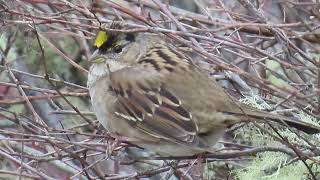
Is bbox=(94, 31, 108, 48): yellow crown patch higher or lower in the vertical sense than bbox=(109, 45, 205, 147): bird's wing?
higher

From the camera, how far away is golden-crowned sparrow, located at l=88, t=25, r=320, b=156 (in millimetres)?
4406

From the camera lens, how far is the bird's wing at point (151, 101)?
4449 mm

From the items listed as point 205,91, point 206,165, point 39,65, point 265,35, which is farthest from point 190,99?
point 39,65

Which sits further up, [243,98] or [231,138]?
[243,98]

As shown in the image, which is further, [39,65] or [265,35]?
[39,65]

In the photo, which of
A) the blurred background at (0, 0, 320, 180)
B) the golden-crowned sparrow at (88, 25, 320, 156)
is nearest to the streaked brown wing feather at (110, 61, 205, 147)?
the golden-crowned sparrow at (88, 25, 320, 156)

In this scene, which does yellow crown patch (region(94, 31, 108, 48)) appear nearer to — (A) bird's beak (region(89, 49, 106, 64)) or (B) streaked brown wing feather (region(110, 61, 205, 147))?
(A) bird's beak (region(89, 49, 106, 64))

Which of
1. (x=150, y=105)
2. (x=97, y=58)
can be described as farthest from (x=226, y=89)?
(x=97, y=58)

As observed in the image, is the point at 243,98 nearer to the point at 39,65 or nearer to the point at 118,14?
the point at 118,14

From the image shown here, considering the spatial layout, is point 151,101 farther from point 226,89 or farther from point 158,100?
point 226,89

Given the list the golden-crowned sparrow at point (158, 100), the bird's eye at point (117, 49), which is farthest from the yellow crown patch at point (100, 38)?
Answer: the bird's eye at point (117, 49)

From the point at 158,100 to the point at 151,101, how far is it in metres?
0.05

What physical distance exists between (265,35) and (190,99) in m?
0.74

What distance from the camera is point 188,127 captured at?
14.4 feet
